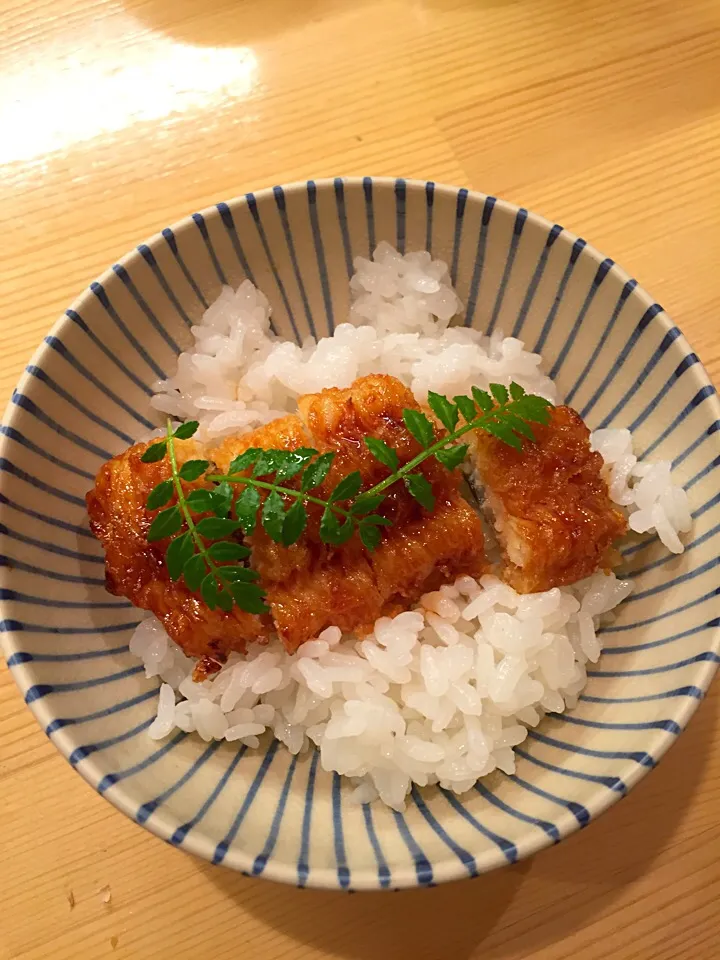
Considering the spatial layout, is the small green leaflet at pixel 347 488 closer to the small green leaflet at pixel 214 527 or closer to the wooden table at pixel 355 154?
the small green leaflet at pixel 214 527

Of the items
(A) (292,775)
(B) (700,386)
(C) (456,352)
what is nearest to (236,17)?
(C) (456,352)

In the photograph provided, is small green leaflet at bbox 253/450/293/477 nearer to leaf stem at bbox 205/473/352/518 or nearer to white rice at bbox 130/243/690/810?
leaf stem at bbox 205/473/352/518

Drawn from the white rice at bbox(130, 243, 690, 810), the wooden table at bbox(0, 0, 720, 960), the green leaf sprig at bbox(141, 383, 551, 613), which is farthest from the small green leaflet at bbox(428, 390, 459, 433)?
the wooden table at bbox(0, 0, 720, 960)

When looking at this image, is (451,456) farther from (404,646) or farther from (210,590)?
(210,590)

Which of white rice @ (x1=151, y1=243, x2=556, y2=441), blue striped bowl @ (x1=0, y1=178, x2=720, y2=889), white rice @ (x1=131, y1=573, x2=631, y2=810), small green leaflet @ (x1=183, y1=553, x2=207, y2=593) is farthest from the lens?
white rice @ (x1=151, y1=243, x2=556, y2=441)

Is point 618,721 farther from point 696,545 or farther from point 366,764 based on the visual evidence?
point 366,764

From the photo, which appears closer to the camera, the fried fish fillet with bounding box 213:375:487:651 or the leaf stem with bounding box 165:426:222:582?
the leaf stem with bounding box 165:426:222:582

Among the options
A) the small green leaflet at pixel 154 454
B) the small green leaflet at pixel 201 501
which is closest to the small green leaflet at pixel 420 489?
the small green leaflet at pixel 201 501
